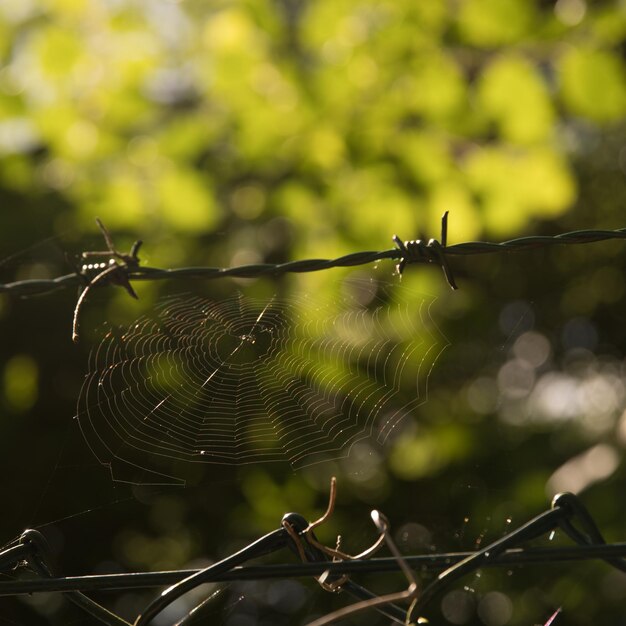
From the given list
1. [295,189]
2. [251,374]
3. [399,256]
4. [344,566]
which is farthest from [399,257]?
[295,189]

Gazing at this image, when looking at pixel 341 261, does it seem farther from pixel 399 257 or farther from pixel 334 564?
pixel 334 564

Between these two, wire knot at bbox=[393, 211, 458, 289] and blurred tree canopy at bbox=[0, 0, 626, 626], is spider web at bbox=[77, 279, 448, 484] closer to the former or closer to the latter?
blurred tree canopy at bbox=[0, 0, 626, 626]

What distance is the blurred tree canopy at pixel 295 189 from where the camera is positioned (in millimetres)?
3936

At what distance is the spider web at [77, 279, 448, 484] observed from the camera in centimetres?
333

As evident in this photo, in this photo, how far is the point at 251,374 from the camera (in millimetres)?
3322

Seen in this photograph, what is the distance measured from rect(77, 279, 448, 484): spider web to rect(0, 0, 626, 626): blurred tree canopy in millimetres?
242

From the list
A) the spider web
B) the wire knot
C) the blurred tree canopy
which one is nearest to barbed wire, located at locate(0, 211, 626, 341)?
the wire knot

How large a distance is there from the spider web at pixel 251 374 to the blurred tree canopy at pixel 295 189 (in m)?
0.24

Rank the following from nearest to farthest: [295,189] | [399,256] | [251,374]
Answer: [399,256]
[251,374]
[295,189]

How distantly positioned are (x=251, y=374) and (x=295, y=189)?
153cm

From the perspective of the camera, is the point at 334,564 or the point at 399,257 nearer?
the point at 334,564

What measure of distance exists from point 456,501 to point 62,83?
3.06m

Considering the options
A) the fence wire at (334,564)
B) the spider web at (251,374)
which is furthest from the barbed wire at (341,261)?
the spider web at (251,374)

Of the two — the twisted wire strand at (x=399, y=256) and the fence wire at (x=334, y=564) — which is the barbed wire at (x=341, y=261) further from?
the fence wire at (x=334, y=564)
